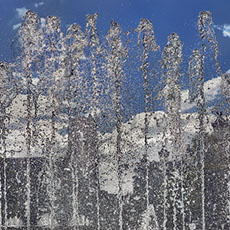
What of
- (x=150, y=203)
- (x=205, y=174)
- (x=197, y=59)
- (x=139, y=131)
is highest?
(x=197, y=59)

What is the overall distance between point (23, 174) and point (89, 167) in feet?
16.0

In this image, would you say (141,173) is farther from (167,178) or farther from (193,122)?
(193,122)

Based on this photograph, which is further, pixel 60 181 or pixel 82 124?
pixel 82 124

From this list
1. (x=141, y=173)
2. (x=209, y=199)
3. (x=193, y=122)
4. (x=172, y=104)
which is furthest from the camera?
(x=193, y=122)

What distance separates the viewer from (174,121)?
33438 mm

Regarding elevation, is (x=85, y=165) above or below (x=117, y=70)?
below

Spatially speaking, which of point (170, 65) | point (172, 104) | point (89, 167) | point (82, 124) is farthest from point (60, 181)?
point (170, 65)

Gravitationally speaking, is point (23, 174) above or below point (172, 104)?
below

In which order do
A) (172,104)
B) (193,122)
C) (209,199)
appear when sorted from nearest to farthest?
(209,199)
(172,104)
(193,122)

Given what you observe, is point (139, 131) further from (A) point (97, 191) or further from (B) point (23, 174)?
(B) point (23, 174)

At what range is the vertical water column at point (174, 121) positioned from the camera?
29.0 m

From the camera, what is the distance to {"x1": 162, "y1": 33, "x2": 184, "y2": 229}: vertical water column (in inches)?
1141

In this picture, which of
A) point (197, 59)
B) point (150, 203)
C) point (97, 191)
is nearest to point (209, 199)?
point (150, 203)

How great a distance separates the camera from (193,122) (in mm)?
35719
